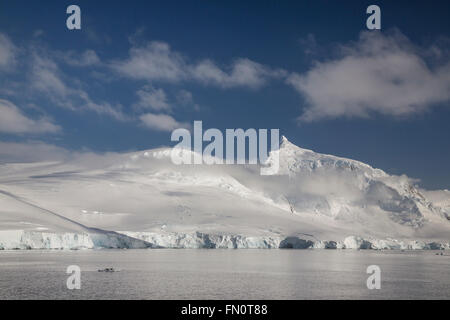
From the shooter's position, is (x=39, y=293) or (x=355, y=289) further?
(x=355, y=289)

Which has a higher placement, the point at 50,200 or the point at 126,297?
the point at 50,200

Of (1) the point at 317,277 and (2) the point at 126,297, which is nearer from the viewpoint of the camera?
(2) the point at 126,297

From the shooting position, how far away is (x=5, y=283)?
49.9m

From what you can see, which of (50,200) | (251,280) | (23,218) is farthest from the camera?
(50,200)

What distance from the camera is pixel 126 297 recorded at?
4238 cm

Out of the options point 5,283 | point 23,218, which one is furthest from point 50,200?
point 5,283
